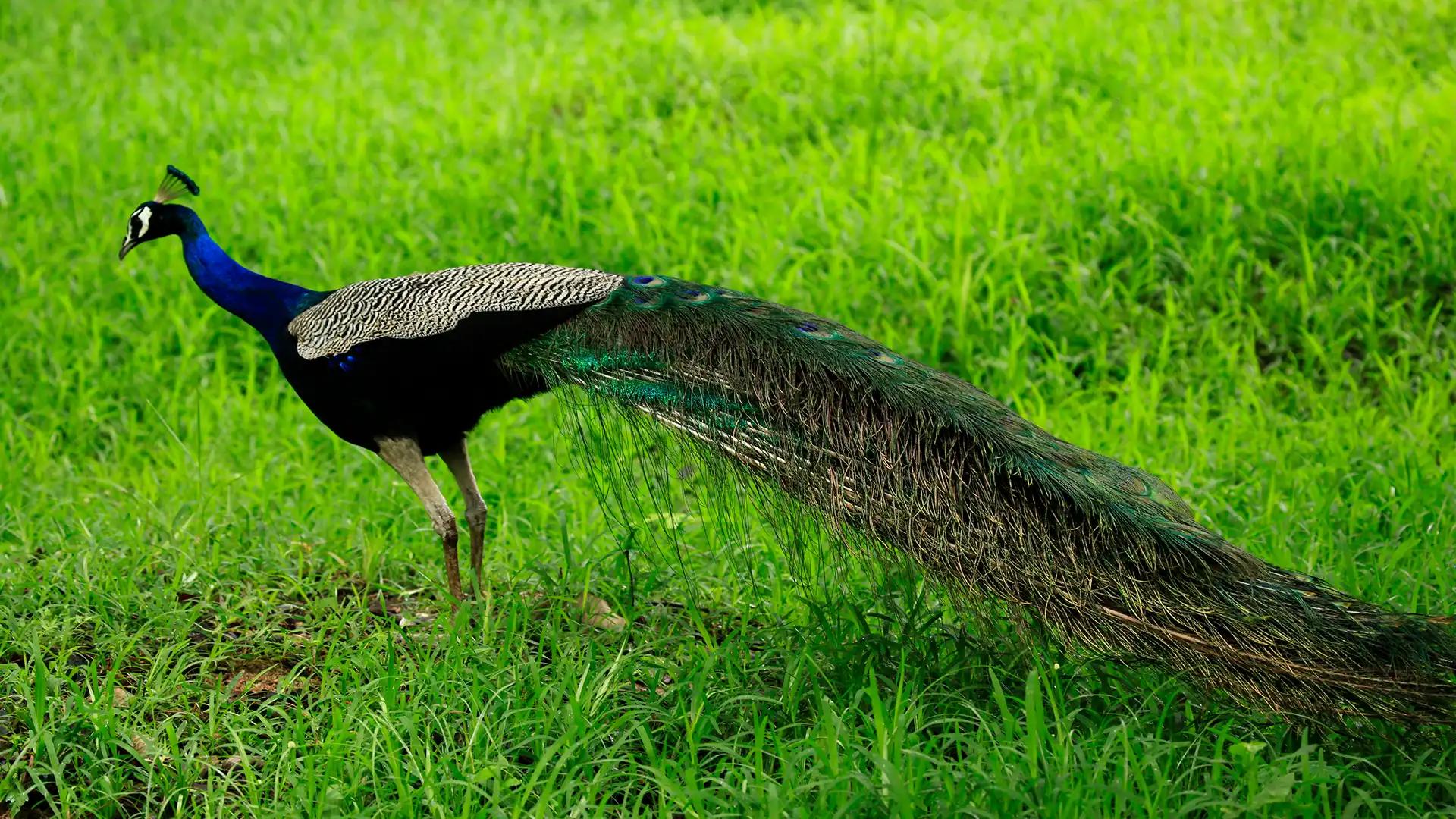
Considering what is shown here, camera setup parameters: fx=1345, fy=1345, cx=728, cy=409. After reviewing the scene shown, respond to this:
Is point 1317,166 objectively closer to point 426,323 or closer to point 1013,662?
point 1013,662

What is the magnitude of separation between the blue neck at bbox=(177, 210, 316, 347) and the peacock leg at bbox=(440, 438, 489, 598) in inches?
23.7

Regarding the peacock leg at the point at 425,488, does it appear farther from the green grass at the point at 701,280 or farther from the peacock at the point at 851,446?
the green grass at the point at 701,280

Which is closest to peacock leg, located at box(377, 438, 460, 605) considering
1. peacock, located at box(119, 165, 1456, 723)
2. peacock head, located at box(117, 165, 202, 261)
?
peacock, located at box(119, 165, 1456, 723)

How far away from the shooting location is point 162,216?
414cm

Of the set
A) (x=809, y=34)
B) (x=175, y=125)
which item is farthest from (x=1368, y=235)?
(x=175, y=125)

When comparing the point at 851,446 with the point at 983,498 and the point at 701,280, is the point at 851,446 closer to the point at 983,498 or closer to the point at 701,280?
the point at 983,498

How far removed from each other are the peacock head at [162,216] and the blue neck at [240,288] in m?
0.03

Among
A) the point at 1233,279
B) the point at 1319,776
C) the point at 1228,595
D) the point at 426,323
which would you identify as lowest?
the point at 1233,279

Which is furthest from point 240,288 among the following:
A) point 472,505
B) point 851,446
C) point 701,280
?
point 701,280

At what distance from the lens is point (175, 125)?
7617 millimetres

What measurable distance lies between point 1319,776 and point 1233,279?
3.58 m

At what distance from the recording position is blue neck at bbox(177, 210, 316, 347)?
396 centimetres

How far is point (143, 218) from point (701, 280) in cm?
262

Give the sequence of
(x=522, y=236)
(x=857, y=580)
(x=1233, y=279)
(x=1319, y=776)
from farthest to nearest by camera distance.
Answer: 1. (x=522, y=236)
2. (x=1233, y=279)
3. (x=857, y=580)
4. (x=1319, y=776)
